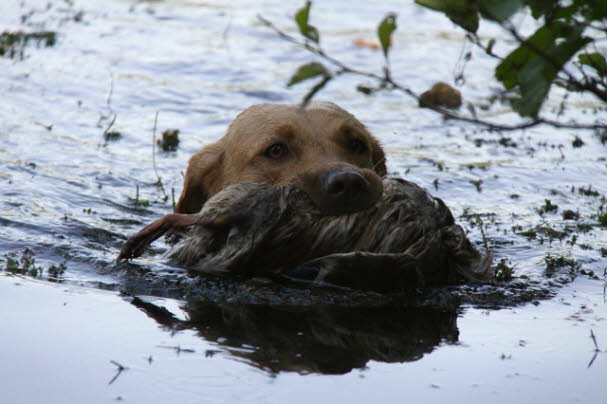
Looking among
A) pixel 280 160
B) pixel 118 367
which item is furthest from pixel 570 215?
pixel 118 367

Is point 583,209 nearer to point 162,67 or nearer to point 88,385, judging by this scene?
point 88,385

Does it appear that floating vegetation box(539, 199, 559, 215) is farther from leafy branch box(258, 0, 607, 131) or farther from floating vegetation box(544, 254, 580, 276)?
leafy branch box(258, 0, 607, 131)

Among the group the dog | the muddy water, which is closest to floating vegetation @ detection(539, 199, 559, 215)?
the muddy water

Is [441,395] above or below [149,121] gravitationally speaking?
above

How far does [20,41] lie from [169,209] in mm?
6336

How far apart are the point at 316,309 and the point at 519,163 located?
533 centimetres

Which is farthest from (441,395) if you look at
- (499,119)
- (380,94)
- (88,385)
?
(380,94)

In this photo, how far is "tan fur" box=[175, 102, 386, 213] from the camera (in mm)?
5875

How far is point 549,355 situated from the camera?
4.15 m

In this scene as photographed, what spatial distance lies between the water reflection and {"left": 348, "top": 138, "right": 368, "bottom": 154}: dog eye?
1716 millimetres

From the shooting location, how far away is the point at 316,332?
4367 millimetres

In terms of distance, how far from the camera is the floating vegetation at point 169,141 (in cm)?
948

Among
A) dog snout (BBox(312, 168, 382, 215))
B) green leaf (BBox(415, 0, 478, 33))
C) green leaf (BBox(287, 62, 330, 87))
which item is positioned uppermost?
green leaf (BBox(415, 0, 478, 33))

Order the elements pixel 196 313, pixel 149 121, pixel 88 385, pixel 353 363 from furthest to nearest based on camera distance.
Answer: pixel 149 121 < pixel 196 313 < pixel 353 363 < pixel 88 385
